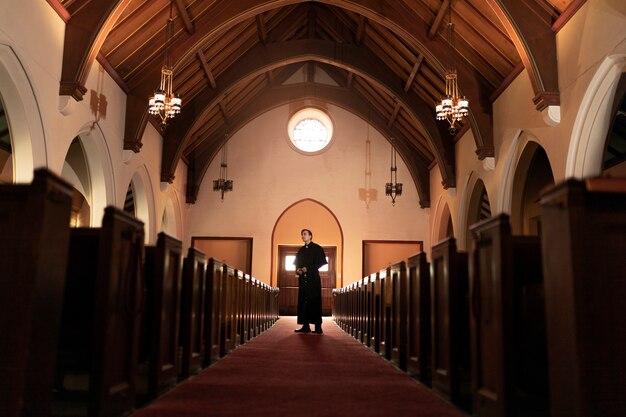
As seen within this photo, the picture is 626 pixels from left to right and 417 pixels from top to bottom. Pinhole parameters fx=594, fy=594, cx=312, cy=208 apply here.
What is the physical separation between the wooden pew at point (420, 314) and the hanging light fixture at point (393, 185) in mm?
11498

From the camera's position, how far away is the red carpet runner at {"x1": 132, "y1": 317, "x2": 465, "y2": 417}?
2973 mm

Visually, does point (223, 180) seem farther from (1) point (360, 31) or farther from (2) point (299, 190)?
(1) point (360, 31)

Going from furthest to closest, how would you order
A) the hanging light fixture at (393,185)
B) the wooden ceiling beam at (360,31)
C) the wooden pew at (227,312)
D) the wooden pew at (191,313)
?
the hanging light fixture at (393,185) < the wooden ceiling beam at (360,31) < the wooden pew at (227,312) < the wooden pew at (191,313)

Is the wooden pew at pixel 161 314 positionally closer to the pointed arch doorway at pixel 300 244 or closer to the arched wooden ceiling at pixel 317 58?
the arched wooden ceiling at pixel 317 58

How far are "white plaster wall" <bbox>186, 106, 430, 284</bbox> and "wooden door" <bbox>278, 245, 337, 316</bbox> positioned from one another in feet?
1.22

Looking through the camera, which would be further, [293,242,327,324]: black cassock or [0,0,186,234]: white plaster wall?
[293,242,327,324]: black cassock

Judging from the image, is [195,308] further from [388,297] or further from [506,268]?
[506,268]

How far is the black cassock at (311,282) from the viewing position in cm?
860

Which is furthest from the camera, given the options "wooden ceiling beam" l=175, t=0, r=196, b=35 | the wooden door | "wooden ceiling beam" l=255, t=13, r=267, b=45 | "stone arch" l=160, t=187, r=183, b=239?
the wooden door

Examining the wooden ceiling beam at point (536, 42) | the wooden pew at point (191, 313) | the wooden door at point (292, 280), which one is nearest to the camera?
the wooden pew at point (191, 313)

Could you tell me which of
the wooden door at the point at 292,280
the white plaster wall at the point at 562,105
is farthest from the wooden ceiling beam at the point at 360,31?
the wooden door at the point at 292,280

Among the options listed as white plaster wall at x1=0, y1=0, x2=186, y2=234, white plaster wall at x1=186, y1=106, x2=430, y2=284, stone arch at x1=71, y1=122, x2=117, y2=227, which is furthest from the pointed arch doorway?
stone arch at x1=71, y1=122, x2=117, y2=227

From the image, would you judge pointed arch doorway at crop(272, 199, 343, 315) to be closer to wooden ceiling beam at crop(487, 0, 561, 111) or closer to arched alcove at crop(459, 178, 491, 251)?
arched alcove at crop(459, 178, 491, 251)

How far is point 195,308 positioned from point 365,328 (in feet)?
11.5
